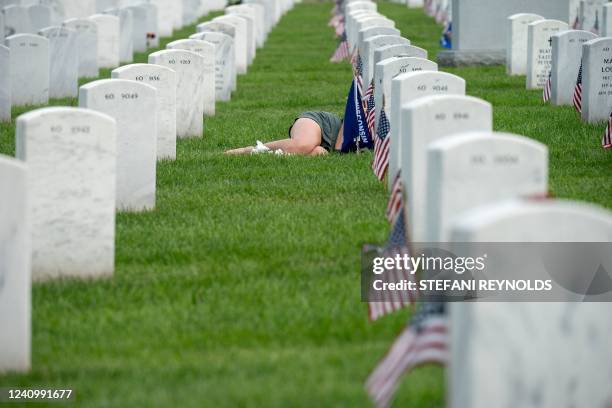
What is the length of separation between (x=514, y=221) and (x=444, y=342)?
930 mm

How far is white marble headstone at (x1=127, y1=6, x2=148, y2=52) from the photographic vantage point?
1291 inches

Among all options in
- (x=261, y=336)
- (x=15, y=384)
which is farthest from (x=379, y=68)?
(x=15, y=384)

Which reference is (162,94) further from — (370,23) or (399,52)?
(370,23)

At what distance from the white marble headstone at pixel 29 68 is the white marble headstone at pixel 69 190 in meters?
11.0

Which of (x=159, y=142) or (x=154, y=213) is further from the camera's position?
(x=159, y=142)

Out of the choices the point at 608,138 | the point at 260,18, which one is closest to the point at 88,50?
the point at 260,18

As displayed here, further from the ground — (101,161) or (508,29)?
(101,161)

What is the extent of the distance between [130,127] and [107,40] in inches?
645

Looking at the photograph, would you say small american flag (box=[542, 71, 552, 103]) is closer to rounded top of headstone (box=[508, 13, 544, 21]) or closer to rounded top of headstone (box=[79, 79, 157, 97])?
rounded top of headstone (box=[508, 13, 544, 21])

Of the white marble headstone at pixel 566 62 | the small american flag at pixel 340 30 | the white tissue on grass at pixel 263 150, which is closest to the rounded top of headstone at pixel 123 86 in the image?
the white tissue on grass at pixel 263 150

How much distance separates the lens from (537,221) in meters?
5.54

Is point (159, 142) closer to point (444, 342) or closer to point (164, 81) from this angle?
point (164, 81)

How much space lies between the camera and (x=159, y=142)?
1399cm

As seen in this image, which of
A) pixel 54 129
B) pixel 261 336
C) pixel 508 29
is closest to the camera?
pixel 261 336
